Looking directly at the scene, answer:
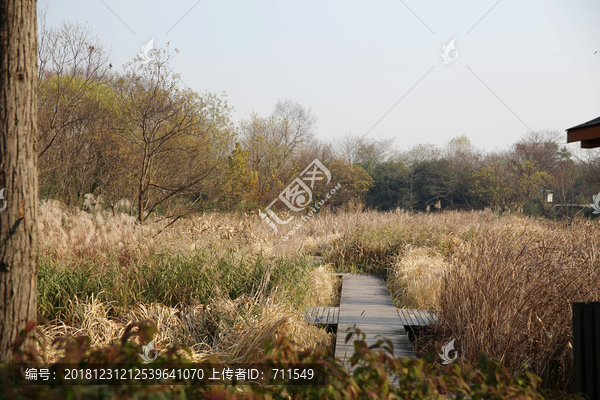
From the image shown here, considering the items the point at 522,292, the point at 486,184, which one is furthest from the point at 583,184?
the point at 522,292

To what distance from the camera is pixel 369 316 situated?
435cm

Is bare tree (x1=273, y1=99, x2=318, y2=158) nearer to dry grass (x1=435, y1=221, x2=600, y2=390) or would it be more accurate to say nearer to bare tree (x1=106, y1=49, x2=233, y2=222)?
bare tree (x1=106, y1=49, x2=233, y2=222)

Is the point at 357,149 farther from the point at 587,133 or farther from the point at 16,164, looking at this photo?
the point at 16,164

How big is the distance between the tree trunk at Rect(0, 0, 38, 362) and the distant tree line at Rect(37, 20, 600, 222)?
4.37m

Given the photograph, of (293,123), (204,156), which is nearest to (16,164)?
(204,156)

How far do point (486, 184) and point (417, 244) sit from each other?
13.0 m

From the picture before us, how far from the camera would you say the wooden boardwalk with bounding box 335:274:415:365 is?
341 centimetres

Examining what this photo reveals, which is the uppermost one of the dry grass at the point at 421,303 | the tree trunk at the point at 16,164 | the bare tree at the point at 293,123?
the bare tree at the point at 293,123

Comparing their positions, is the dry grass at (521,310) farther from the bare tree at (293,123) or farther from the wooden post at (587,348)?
the bare tree at (293,123)

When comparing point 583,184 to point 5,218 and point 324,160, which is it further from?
point 5,218

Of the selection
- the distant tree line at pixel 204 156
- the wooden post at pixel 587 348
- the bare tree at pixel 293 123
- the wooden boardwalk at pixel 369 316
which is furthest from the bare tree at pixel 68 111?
the wooden post at pixel 587 348

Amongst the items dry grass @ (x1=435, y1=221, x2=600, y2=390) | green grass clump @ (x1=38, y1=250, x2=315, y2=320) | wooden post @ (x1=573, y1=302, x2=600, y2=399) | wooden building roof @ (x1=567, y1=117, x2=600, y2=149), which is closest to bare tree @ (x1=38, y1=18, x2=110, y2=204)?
green grass clump @ (x1=38, y1=250, x2=315, y2=320)

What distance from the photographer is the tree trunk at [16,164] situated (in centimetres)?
191

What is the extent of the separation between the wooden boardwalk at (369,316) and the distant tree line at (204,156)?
10.9 ft
